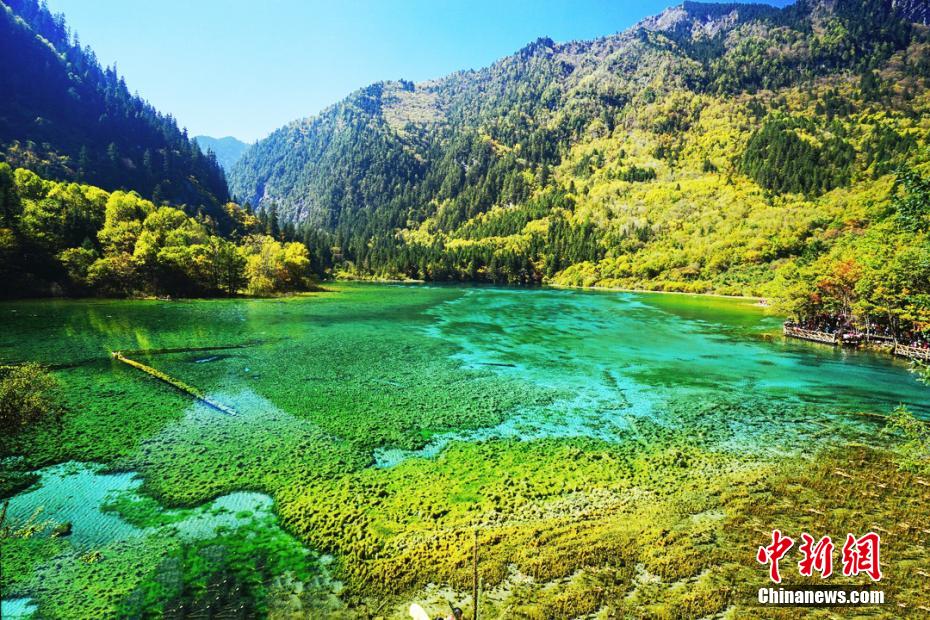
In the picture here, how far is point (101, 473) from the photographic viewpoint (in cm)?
1744

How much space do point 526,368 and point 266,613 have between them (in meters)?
31.6

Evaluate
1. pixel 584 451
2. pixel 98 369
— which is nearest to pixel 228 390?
pixel 98 369

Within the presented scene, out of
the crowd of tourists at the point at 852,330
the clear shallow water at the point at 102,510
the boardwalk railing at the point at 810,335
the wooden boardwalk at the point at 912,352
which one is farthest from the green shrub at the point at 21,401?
the boardwalk railing at the point at 810,335

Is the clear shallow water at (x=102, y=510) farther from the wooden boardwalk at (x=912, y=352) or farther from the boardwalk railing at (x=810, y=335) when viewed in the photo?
the boardwalk railing at (x=810, y=335)

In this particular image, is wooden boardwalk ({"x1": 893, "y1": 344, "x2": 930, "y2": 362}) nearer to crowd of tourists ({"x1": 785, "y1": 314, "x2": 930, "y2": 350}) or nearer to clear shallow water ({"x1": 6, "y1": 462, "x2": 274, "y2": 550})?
crowd of tourists ({"x1": 785, "y1": 314, "x2": 930, "y2": 350})

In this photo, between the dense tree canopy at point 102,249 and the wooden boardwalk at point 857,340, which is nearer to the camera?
the wooden boardwalk at point 857,340

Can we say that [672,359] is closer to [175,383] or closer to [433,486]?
[433,486]

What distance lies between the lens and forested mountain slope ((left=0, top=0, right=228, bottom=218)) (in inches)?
5418

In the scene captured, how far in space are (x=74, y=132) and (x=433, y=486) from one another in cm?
22382

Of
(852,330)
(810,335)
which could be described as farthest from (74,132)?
(852,330)

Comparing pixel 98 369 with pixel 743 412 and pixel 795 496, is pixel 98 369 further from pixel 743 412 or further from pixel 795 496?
pixel 743 412

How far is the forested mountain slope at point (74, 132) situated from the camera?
138m

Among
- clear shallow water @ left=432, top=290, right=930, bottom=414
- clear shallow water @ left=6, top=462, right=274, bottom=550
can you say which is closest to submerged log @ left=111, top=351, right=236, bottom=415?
clear shallow water @ left=6, top=462, right=274, bottom=550

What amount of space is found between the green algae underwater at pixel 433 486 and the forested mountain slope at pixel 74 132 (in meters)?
144
